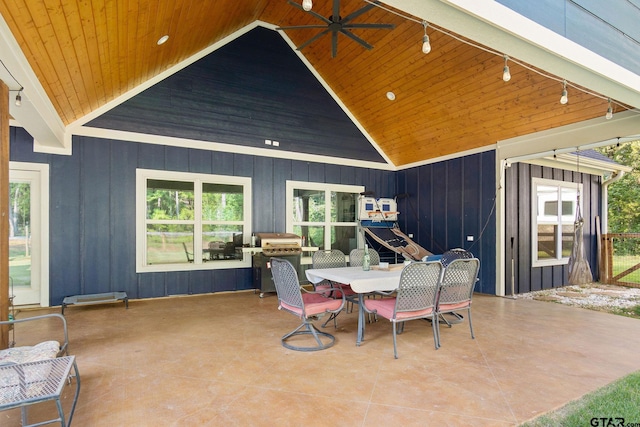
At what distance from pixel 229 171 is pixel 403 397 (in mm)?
5489

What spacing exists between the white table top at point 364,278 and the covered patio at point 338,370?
2.12 ft

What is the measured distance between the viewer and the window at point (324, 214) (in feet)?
25.4

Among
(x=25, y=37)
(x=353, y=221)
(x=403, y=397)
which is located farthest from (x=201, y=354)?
(x=353, y=221)

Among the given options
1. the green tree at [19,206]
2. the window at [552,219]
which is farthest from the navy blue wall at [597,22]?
the green tree at [19,206]

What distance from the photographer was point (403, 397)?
2.60 metres

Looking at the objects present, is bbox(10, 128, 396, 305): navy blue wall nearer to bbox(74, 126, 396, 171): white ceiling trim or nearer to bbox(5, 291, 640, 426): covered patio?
bbox(74, 126, 396, 171): white ceiling trim

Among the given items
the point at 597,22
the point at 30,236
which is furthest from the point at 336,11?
the point at 30,236

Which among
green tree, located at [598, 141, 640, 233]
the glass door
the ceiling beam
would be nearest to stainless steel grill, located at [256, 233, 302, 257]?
the glass door

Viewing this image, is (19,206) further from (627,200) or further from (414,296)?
(627,200)

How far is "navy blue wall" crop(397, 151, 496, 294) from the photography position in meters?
6.84

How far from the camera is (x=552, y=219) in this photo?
7652mm

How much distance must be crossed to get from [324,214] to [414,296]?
15.7 ft

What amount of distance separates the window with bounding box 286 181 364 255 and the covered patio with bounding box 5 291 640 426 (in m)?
3.05

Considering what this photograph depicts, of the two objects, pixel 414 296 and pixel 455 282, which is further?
pixel 455 282
